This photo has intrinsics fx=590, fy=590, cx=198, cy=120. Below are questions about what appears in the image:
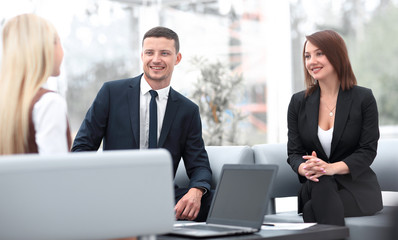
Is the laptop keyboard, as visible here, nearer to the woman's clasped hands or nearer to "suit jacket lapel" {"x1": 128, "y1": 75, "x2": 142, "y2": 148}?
the woman's clasped hands

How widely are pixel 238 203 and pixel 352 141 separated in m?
1.30

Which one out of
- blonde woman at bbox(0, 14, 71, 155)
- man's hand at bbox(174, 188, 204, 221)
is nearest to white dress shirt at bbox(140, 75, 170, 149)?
man's hand at bbox(174, 188, 204, 221)

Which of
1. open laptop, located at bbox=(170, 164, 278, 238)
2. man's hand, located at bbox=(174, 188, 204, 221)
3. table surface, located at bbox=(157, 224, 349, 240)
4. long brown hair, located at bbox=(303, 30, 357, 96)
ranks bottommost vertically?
man's hand, located at bbox=(174, 188, 204, 221)

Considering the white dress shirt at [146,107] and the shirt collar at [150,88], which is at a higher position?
the shirt collar at [150,88]

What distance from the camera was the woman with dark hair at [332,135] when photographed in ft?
11.0

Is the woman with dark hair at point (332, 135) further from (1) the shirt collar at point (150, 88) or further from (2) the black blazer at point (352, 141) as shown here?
(1) the shirt collar at point (150, 88)

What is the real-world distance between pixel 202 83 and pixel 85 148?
2824 millimetres

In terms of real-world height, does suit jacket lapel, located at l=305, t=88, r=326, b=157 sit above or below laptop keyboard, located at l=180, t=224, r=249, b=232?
above

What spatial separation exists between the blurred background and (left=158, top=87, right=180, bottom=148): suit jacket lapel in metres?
2.49

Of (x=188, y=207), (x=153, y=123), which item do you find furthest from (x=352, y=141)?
(x=153, y=123)

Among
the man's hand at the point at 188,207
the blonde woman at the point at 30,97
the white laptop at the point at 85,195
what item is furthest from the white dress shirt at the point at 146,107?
the white laptop at the point at 85,195

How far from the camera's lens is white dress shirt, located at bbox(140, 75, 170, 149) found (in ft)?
11.9

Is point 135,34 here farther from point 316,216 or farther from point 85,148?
point 316,216

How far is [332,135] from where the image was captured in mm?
3537
